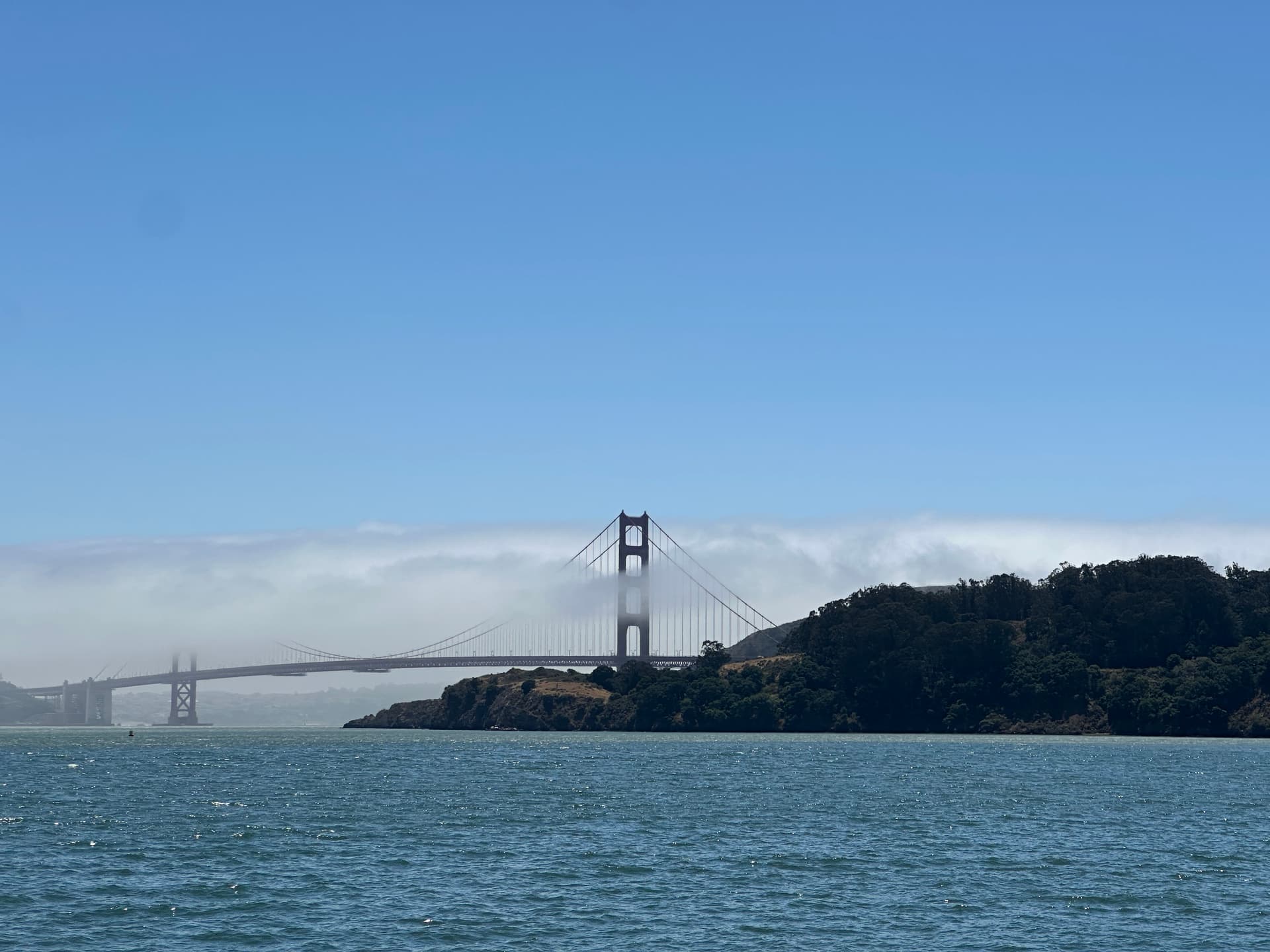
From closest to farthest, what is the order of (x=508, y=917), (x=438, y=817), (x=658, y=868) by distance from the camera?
(x=508, y=917), (x=658, y=868), (x=438, y=817)

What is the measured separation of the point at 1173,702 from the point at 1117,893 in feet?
464

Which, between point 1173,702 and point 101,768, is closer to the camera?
point 101,768

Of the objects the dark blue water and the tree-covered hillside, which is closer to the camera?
the dark blue water

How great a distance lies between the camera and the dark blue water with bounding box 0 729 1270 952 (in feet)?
126

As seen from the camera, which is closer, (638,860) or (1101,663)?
(638,860)

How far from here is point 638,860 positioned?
170 ft

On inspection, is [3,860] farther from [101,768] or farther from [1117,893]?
[101,768]

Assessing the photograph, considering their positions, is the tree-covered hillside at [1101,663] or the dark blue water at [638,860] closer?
the dark blue water at [638,860]

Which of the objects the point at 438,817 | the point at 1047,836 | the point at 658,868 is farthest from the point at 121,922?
the point at 1047,836

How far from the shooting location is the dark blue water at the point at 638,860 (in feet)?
126

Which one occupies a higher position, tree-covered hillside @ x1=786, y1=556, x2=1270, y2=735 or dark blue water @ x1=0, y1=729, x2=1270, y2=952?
tree-covered hillside @ x1=786, y1=556, x2=1270, y2=735

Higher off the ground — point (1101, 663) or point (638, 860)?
point (1101, 663)

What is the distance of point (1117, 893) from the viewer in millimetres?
44812

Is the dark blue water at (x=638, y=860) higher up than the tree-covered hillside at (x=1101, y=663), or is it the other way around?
the tree-covered hillside at (x=1101, y=663)
